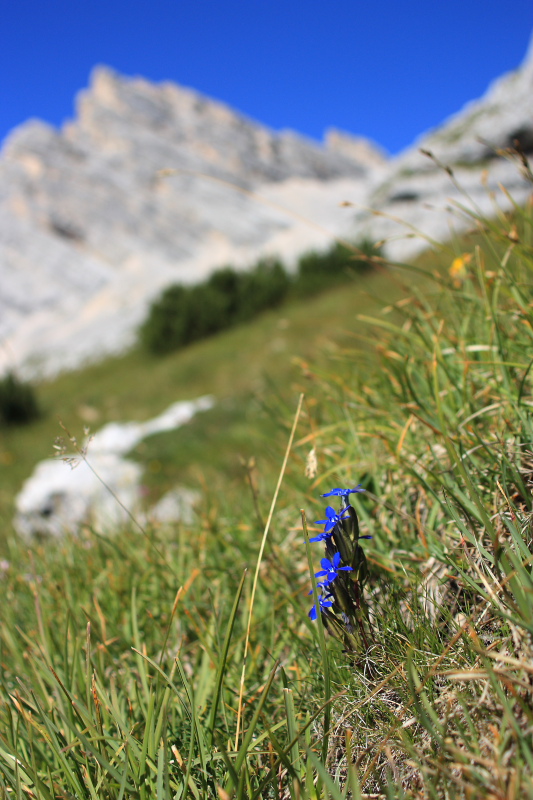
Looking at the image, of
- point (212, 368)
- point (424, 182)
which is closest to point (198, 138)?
point (424, 182)

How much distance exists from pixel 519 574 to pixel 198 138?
3712 inches

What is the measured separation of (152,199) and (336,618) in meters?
70.8

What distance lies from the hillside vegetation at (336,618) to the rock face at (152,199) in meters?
18.6

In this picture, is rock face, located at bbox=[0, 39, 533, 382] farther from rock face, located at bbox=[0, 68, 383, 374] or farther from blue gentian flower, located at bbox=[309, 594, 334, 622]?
blue gentian flower, located at bbox=[309, 594, 334, 622]

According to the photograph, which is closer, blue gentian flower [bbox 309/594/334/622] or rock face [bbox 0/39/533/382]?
blue gentian flower [bbox 309/594/334/622]

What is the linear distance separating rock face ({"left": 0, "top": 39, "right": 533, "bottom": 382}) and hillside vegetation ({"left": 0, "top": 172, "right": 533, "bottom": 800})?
18.6 metres

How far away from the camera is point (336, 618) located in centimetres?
103

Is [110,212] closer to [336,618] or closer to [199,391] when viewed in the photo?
[199,391]

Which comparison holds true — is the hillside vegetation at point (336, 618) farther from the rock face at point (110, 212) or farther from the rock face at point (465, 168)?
the rock face at point (110, 212)

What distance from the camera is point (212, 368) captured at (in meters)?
14.9

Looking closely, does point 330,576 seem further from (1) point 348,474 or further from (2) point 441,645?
(1) point 348,474

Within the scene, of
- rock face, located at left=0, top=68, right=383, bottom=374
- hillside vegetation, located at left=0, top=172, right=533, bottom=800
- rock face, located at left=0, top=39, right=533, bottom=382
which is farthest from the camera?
rock face, located at left=0, top=68, right=383, bottom=374

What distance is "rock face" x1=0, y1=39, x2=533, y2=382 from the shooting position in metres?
22.2

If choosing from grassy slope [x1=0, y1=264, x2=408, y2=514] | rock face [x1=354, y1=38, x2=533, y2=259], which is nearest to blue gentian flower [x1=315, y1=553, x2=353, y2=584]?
grassy slope [x1=0, y1=264, x2=408, y2=514]
